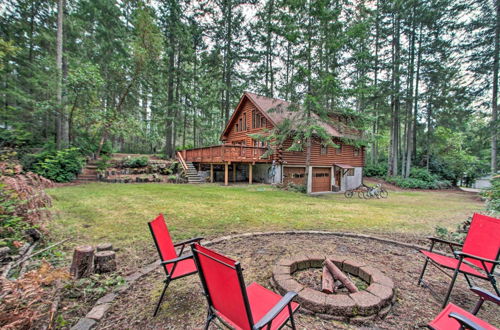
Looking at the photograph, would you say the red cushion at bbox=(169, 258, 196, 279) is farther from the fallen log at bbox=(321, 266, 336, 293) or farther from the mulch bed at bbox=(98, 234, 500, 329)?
the fallen log at bbox=(321, 266, 336, 293)

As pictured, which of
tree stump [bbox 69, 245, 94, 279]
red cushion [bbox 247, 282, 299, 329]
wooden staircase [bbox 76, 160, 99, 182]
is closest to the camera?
red cushion [bbox 247, 282, 299, 329]

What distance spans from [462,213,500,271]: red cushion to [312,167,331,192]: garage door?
43.1ft

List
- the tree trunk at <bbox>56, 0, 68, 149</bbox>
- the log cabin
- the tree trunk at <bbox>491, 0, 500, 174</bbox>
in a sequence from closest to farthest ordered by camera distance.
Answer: the tree trunk at <bbox>56, 0, 68, 149</bbox>
the tree trunk at <bbox>491, 0, 500, 174</bbox>
the log cabin

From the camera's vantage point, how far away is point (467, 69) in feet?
45.3

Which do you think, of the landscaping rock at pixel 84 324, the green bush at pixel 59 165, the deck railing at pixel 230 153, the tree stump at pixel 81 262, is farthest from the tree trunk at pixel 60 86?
the landscaping rock at pixel 84 324

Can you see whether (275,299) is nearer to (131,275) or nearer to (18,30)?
(131,275)

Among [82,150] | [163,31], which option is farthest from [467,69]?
[82,150]

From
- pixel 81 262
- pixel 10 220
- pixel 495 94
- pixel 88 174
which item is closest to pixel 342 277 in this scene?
pixel 81 262

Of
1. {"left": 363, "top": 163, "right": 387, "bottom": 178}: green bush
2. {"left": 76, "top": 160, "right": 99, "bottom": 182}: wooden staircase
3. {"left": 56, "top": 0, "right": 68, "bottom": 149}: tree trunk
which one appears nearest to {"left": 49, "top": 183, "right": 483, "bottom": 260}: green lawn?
{"left": 76, "top": 160, "right": 99, "bottom": 182}: wooden staircase

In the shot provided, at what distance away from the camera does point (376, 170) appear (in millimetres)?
21281

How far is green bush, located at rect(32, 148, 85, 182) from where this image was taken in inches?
404

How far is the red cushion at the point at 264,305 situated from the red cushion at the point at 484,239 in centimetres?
247

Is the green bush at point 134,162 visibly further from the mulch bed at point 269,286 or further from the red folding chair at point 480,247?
the red folding chair at point 480,247

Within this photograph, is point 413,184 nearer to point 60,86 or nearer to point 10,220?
point 10,220
